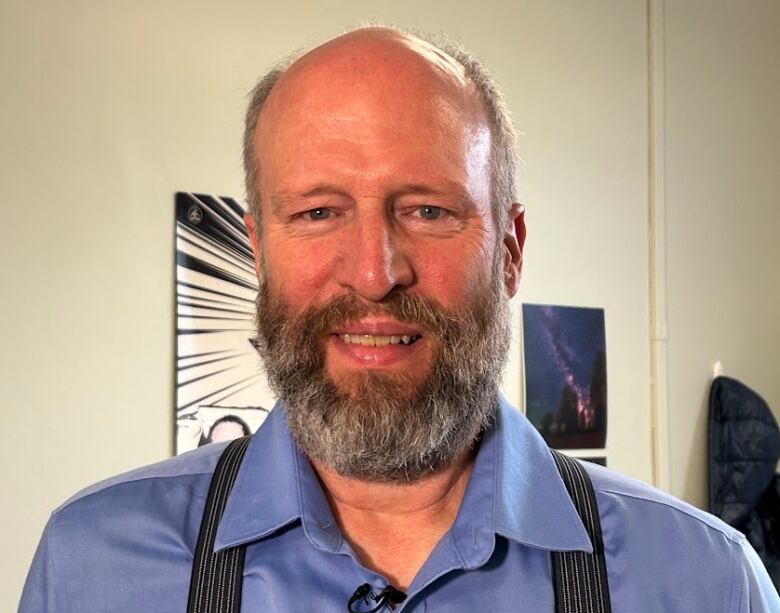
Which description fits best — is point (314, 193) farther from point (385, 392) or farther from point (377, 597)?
point (377, 597)

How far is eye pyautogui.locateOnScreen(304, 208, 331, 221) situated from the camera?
99cm

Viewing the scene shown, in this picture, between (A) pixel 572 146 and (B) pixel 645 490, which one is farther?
(A) pixel 572 146

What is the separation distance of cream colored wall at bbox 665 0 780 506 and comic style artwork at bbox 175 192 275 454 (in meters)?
1.21

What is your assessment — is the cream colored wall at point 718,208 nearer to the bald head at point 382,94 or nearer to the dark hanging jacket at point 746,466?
the dark hanging jacket at point 746,466

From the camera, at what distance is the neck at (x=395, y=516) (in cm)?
102

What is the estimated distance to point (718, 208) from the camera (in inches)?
109

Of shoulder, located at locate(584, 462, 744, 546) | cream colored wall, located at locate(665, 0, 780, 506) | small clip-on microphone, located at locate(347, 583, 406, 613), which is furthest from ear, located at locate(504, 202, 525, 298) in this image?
cream colored wall, located at locate(665, 0, 780, 506)

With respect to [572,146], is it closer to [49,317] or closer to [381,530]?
[49,317]

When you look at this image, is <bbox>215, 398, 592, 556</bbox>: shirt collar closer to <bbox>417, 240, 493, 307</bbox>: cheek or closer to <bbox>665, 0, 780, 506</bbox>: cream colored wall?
<bbox>417, 240, 493, 307</bbox>: cheek

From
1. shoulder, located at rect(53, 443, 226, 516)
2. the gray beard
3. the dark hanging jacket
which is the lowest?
the dark hanging jacket

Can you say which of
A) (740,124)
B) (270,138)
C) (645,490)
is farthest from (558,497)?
(740,124)

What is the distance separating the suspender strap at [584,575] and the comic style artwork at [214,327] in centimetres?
106

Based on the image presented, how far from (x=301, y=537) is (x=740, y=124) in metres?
2.29

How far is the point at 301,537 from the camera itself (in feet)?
3.29
